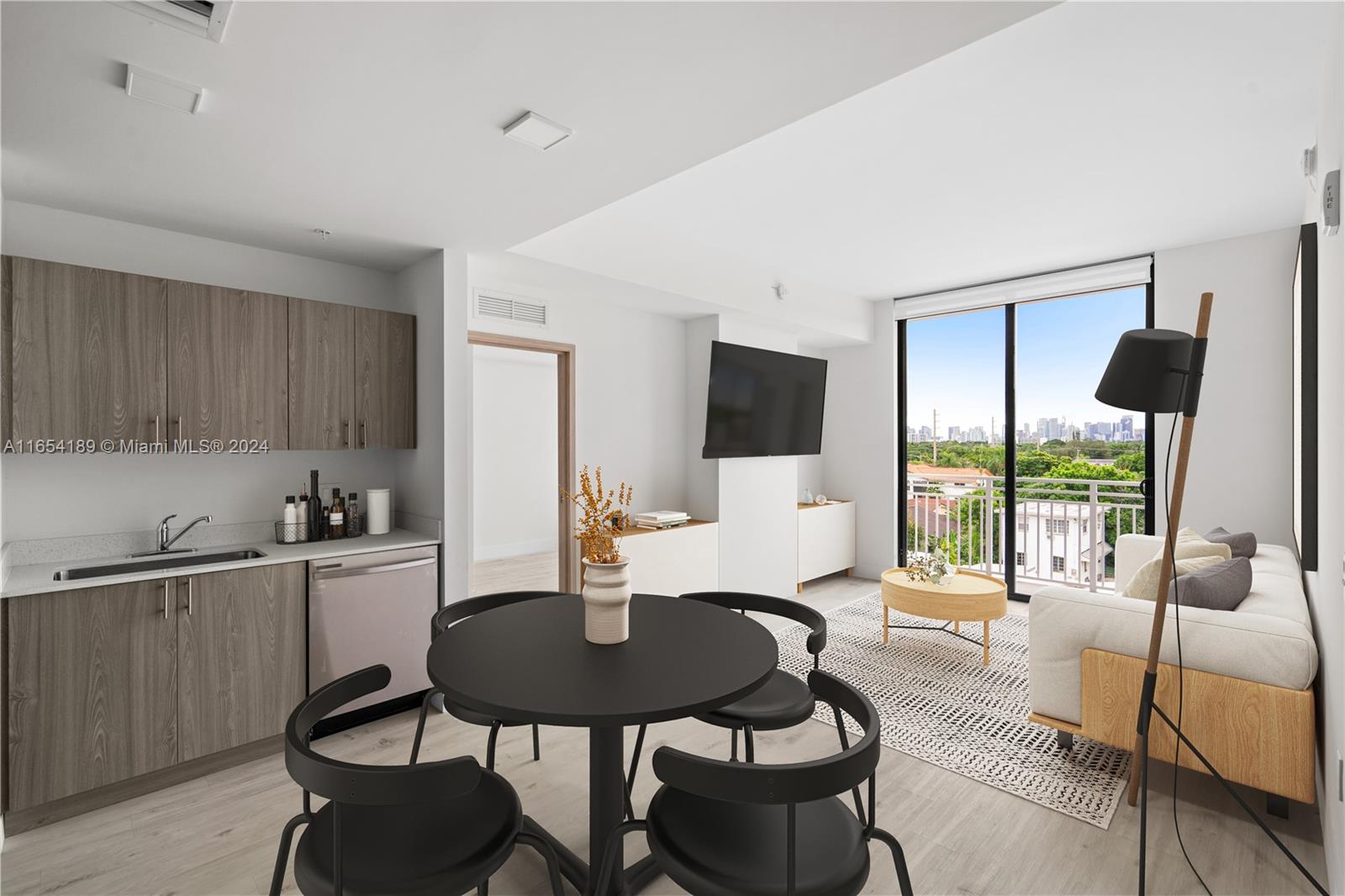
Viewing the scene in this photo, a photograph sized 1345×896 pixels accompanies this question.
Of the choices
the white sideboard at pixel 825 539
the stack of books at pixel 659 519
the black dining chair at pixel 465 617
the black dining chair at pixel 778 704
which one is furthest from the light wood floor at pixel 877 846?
the white sideboard at pixel 825 539

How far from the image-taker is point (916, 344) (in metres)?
6.01

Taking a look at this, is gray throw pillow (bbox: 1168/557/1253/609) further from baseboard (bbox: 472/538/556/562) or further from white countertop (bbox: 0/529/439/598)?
baseboard (bbox: 472/538/556/562)

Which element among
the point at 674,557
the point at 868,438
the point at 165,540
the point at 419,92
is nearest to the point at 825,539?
the point at 868,438

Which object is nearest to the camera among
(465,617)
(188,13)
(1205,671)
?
(188,13)

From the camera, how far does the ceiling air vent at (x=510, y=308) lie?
12.8 feet

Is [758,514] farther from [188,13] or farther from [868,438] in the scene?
[188,13]

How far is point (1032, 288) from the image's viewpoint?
5094mm

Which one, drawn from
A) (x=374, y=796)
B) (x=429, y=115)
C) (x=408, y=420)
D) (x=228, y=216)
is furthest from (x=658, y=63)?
(x=408, y=420)

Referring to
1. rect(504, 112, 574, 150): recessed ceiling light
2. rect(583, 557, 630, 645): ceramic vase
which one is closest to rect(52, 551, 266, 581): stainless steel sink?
rect(583, 557, 630, 645): ceramic vase

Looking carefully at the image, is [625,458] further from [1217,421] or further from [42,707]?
[1217,421]

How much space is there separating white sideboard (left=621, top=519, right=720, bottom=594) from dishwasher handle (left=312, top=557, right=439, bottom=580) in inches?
52.2

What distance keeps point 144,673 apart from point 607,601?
207 centimetres

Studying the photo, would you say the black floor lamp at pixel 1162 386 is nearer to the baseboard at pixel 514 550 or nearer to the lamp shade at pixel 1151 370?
the lamp shade at pixel 1151 370

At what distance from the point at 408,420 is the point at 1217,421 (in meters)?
5.21
